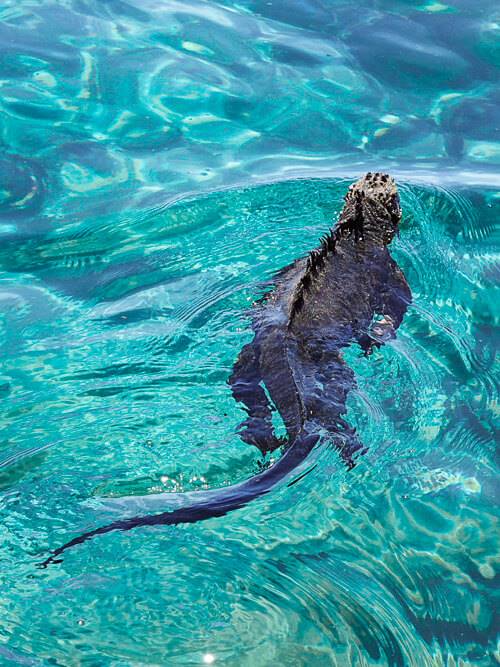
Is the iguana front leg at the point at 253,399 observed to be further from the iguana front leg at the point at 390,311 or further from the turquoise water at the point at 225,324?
the iguana front leg at the point at 390,311

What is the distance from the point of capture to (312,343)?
6.05 meters

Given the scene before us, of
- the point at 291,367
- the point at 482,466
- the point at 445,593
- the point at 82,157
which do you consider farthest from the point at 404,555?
the point at 82,157

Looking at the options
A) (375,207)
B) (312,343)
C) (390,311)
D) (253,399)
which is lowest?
(253,399)

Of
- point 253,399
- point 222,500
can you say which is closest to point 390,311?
point 253,399

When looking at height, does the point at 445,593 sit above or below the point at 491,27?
below

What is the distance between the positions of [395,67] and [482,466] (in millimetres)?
7644

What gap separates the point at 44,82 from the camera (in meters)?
10.8

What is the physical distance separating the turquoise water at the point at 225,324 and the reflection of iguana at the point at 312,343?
5.9 inches

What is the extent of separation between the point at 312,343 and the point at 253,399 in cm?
67

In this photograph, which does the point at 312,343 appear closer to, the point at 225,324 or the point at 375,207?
the point at 225,324

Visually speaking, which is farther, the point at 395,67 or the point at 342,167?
the point at 395,67

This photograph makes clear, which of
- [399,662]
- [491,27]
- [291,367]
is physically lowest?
[399,662]

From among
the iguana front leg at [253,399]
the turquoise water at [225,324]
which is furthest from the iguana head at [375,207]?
the iguana front leg at [253,399]

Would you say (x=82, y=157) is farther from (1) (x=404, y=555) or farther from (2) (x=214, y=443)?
(1) (x=404, y=555)
